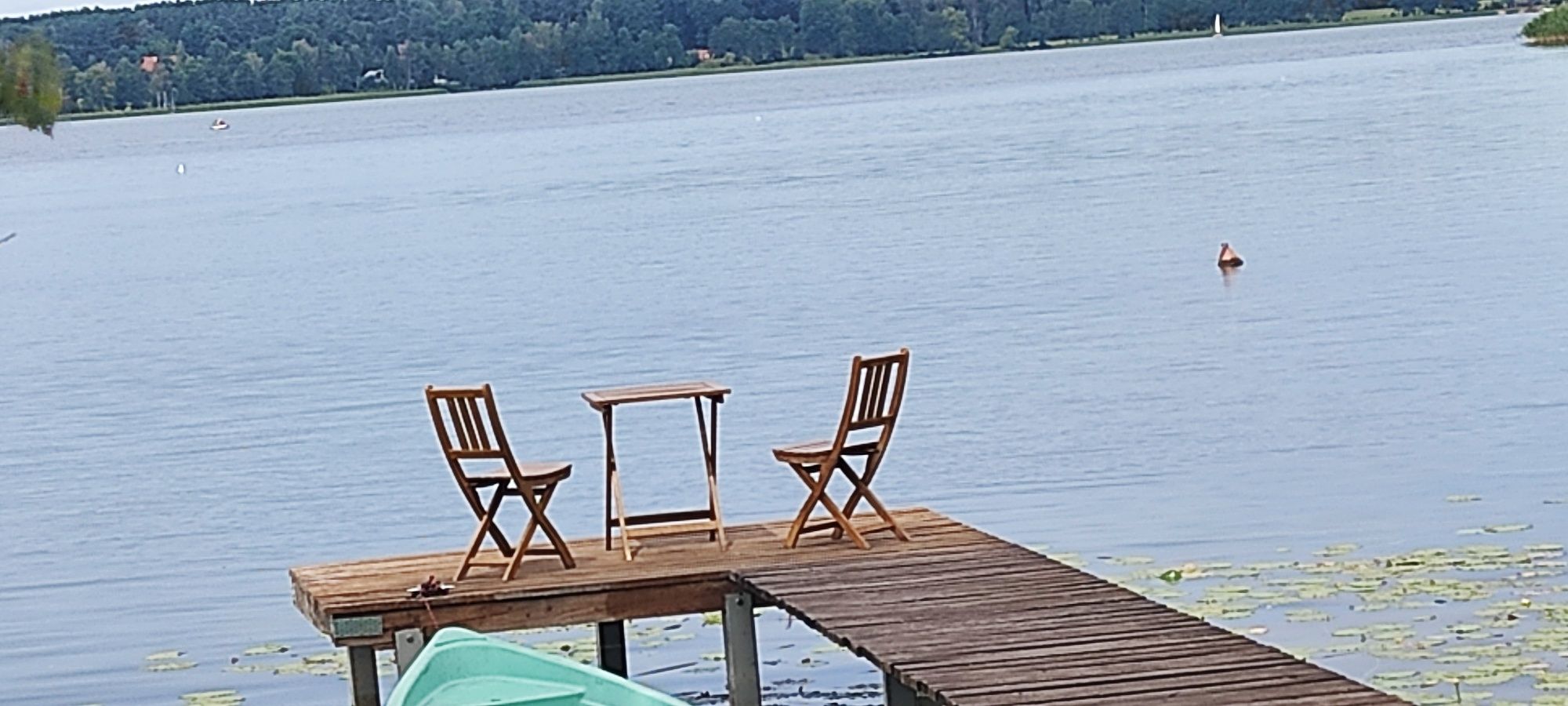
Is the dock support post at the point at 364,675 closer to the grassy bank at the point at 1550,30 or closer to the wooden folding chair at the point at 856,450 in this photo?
the wooden folding chair at the point at 856,450

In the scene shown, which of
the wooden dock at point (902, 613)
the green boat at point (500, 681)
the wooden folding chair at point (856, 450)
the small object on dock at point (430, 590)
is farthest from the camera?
the wooden folding chair at point (856, 450)

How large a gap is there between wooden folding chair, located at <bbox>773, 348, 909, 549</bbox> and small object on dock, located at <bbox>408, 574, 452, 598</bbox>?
4.30ft

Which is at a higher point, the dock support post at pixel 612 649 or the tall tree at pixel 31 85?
the tall tree at pixel 31 85

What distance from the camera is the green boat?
7695mm

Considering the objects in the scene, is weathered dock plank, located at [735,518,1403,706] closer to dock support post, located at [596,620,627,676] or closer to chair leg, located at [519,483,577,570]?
chair leg, located at [519,483,577,570]

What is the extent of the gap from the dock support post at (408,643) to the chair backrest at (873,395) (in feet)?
5.48

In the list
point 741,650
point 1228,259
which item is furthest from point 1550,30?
point 741,650

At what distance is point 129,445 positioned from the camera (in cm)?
2278

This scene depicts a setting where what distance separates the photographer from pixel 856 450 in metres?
10.0

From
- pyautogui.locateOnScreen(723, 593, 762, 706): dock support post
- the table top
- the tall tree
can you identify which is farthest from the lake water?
the tall tree

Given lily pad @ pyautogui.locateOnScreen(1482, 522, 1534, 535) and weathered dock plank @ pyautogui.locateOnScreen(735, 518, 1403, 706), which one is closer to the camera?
weathered dock plank @ pyautogui.locateOnScreen(735, 518, 1403, 706)

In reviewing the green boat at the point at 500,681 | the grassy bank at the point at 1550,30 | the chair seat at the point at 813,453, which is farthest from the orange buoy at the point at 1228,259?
the grassy bank at the point at 1550,30

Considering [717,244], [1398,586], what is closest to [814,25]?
[717,244]

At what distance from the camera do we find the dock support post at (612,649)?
11.0 metres
